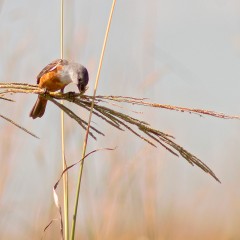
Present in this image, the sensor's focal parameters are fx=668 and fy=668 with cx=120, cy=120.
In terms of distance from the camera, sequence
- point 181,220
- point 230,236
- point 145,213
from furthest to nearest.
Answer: point 181,220 < point 230,236 < point 145,213

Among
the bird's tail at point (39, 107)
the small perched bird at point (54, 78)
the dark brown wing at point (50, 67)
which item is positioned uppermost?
the dark brown wing at point (50, 67)

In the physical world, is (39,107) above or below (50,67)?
below

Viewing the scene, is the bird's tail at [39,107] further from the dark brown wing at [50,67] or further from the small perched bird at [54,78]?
the dark brown wing at [50,67]

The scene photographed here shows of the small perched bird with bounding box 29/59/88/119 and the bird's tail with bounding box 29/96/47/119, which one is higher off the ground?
the small perched bird with bounding box 29/59/88/119

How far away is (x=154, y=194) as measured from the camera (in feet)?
9.43

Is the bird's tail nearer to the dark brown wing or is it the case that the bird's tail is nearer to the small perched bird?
the small perched bird

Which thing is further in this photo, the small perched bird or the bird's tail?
the bird's tail

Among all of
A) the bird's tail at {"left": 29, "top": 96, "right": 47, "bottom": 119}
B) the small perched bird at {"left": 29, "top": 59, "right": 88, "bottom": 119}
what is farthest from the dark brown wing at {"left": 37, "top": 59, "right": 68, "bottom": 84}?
the bird's tail at {"left": 29, "top": 96, "right": 47, "bottom": 119}

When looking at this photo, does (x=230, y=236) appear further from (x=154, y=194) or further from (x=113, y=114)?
(x=113, y=114)

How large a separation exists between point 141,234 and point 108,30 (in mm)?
1460

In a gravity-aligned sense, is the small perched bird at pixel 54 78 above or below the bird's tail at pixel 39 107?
above

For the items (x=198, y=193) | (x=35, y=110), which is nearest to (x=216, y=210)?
(x=198, y=193)

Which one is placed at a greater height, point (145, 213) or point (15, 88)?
point (145, 213)

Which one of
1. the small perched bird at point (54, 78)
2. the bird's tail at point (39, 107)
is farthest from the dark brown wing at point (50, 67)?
the bird's tail at point (39, 107)
